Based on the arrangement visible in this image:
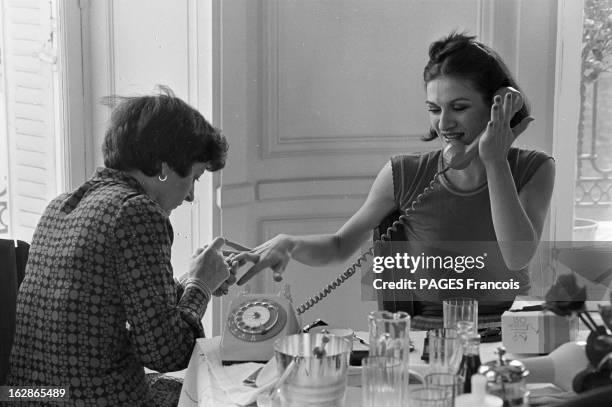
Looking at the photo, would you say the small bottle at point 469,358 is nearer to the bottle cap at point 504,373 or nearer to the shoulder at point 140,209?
the bottle cap at point 504,373

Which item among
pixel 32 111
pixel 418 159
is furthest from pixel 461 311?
pixel 32 111

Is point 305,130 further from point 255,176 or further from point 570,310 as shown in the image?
point 570,310

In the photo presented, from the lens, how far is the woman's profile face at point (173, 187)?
77.9 inches

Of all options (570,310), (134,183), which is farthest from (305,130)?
(570,310)

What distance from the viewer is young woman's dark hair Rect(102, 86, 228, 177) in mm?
1935

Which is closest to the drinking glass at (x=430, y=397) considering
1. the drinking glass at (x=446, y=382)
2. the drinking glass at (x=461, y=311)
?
the drinking glass at (x=446, y=382)

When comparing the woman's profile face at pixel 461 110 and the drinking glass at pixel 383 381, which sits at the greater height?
the woman's profile face at pixel 461 110

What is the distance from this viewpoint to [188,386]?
169cm

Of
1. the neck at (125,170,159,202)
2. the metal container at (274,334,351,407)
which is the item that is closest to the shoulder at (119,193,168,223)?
the neck at (125,170,159,202)

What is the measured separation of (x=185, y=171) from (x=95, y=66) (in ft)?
4.30

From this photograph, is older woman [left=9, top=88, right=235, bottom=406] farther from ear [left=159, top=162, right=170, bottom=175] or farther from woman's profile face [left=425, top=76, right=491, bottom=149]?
woman's profile face [left=425, top=76, right=491, bottom=149]

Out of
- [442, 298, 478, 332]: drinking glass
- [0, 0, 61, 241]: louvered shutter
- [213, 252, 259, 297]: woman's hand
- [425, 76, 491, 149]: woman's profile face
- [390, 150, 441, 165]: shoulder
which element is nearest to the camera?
[442, 298, 478, 332]: drinking glass

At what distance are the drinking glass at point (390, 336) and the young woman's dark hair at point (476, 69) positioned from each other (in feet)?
3.39

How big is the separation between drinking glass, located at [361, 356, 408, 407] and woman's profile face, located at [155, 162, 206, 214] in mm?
839
